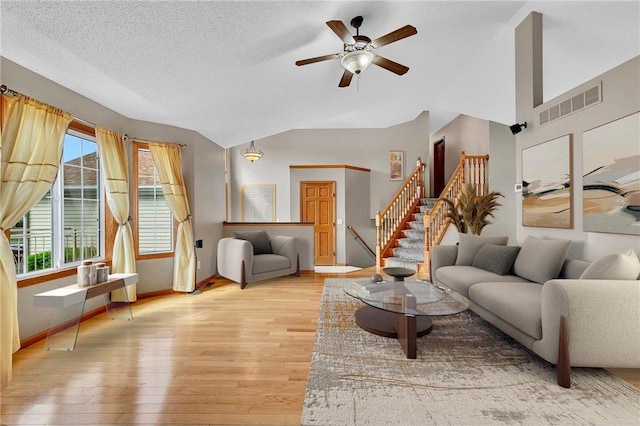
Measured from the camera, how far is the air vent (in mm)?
2682

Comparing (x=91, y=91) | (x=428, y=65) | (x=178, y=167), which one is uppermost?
(x=428, y=65)

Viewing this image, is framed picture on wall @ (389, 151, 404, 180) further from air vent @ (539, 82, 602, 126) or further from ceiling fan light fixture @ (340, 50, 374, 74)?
ceiling fan light fixture @ (340, 50, 374, 74)

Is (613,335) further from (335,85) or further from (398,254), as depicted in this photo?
(398,254)

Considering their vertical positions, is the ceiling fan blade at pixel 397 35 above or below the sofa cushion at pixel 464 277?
above

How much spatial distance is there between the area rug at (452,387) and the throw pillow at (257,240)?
2.88 m

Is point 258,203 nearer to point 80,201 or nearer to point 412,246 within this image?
point 412,246

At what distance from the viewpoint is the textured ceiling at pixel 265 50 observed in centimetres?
222

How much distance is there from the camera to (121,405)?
1.87 m

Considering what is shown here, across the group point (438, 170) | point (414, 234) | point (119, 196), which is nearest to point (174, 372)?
point (119, 196)

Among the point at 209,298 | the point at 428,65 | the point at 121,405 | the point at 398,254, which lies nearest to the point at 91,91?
the point at 209,298

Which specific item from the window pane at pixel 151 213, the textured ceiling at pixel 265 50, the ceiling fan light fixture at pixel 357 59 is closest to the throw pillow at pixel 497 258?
the textured ceiling at pixel 265 50

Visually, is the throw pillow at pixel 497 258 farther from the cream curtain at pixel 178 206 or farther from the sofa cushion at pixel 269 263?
the cream curtain at pixel 178 206

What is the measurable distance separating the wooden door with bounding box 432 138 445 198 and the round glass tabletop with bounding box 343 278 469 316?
259 inches

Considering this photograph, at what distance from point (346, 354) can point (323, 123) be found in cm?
602
